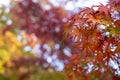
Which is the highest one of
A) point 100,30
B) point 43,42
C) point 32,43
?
point 32,43

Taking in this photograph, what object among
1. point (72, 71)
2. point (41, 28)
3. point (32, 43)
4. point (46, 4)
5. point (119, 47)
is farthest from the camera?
point (32, 43)

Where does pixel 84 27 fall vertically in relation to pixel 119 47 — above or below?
above

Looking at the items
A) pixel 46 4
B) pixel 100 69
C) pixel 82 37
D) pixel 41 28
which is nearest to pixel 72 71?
pixel 100 69

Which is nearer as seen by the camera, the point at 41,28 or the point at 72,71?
the point at 72,71

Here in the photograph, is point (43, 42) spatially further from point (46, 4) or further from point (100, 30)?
point (100, 30)

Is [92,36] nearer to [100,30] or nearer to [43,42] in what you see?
[100,30]

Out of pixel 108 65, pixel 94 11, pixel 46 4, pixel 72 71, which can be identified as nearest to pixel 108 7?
pixel 94 11

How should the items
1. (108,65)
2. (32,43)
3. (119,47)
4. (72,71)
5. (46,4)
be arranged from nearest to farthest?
(119,47)
(108,65)
(72,71)
(46,4)
(32,43)
